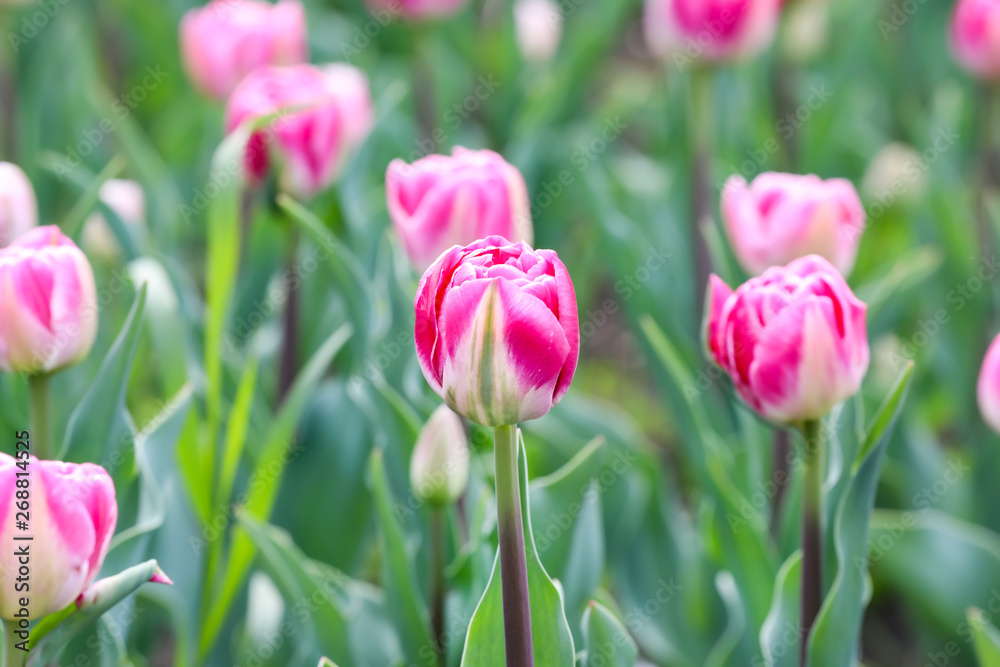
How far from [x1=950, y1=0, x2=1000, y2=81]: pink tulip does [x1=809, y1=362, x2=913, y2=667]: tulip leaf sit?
2.93ft

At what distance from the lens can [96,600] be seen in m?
0.65

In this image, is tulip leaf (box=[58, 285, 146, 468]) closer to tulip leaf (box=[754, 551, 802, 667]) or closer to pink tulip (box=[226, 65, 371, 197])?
pink tulip (box=[226, 65, 371, 197])

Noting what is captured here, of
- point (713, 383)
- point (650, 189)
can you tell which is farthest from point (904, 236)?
point (713, 383)

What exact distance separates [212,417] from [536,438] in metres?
0.38

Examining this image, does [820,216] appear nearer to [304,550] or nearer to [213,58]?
[304,550]

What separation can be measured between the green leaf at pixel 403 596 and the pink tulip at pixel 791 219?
1.41ft

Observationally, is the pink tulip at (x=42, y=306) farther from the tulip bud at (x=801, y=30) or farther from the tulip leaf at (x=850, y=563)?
the tulip bud at (x=801, y=30)

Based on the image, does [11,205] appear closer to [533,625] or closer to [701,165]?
[533,625]

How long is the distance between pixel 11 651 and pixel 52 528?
0.10 m

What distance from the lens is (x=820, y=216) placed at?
100 centimetres

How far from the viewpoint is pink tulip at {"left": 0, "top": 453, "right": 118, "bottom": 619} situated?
59cm

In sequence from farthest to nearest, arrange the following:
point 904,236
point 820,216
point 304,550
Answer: point 904,236
point 304,550
point 820,216

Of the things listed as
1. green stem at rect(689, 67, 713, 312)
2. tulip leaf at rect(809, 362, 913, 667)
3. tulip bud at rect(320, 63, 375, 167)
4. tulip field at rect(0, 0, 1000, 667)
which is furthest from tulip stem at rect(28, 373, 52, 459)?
green stem at rect(689, 67, 713, 312)

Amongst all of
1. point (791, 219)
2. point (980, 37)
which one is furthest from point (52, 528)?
point (980, 37)
